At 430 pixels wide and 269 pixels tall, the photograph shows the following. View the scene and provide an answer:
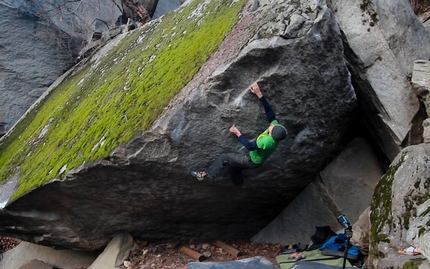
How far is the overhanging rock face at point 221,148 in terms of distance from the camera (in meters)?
6.34

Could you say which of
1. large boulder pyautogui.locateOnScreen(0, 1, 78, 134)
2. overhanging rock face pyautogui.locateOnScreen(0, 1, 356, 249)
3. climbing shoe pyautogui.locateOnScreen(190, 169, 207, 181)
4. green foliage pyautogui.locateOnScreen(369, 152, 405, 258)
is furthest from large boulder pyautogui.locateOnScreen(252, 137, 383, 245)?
large boulder pyautogui.locateOnScreen(0, 1, 78, 134)

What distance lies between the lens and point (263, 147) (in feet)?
19.9

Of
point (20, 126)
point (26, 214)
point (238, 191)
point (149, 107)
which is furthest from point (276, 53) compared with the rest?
point (20, 126)

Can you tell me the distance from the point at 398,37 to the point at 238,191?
12.6 feet

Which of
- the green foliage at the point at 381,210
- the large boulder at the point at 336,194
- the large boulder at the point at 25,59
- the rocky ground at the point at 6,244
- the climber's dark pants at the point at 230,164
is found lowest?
the large boulder at the point at 336,194

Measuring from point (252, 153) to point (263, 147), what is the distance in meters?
0.28

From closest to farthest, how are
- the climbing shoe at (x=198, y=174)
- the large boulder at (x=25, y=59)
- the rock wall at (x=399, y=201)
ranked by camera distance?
the rock wall at (x=399, y=201) → the climbing shoe at (x=198, y=174) → the large boulder at (x=25, y=59)

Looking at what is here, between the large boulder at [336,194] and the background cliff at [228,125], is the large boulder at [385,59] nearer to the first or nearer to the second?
the background cliff at [228,125]

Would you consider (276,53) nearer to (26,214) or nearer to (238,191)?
(238,191)

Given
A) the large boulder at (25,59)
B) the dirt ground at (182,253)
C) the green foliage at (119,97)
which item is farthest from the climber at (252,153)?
the large boulder at (25,59)

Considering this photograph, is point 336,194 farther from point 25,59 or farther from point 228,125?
point 25,59

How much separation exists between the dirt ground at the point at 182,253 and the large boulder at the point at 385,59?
2866 mm

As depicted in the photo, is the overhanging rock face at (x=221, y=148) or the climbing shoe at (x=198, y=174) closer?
the overhanging rock face at (x=221, y=148)

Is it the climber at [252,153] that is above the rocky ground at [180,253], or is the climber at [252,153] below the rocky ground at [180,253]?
above
